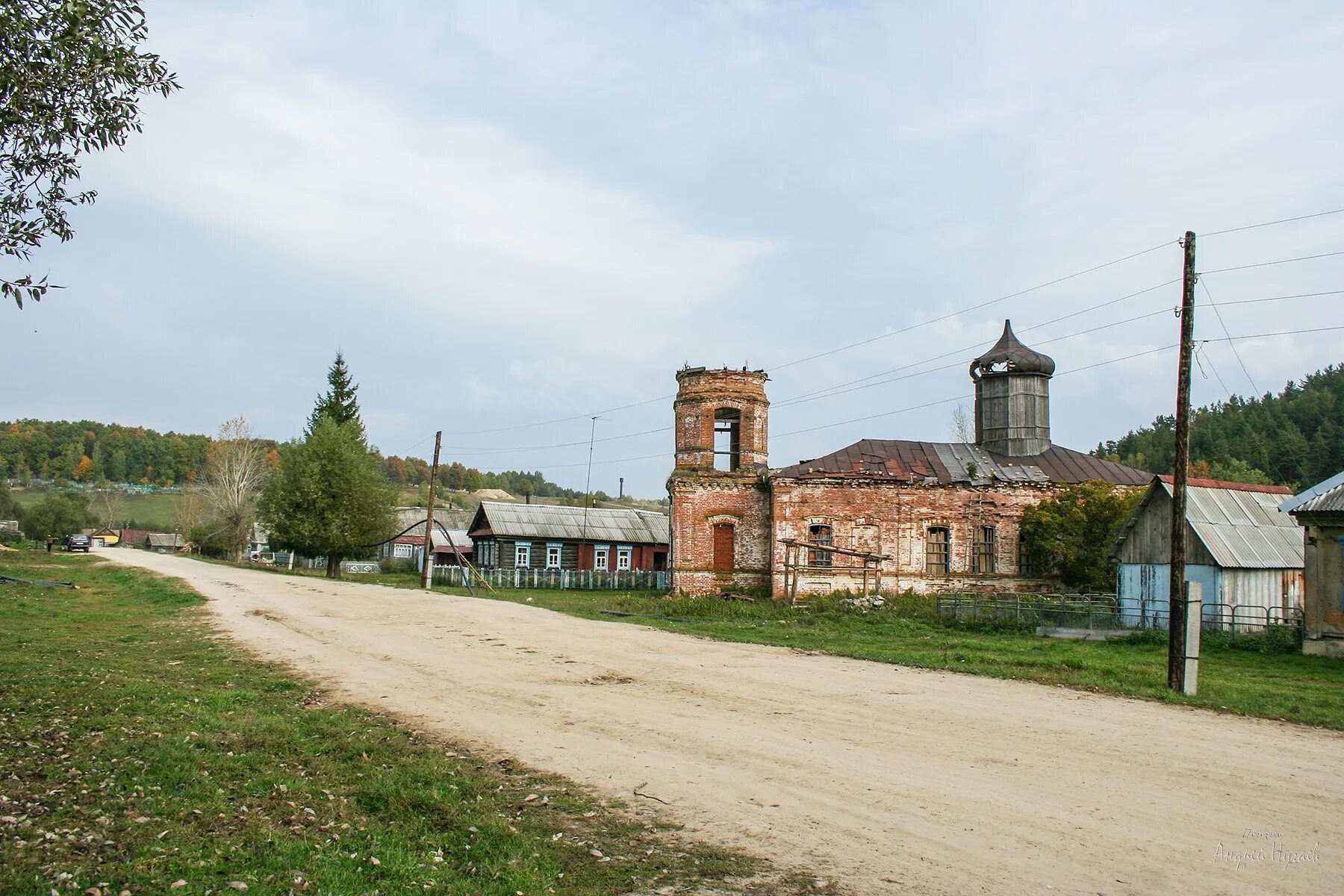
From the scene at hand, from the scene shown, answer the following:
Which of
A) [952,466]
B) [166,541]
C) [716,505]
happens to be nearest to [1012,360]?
[952,466]

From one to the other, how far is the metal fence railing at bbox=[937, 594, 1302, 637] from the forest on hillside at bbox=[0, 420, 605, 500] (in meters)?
108

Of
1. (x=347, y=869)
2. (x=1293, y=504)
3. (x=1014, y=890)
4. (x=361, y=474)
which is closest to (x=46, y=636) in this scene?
(x=347, y=869)

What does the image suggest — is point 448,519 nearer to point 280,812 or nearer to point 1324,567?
point 1324,567

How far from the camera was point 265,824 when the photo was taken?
6602mm

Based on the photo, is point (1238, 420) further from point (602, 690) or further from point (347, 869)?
point (347, 869)

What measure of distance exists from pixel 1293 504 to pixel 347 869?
21.2 metres

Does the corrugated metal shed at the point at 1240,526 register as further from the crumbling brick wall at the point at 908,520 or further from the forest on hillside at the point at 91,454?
the forest on hillside at the point at 91,454

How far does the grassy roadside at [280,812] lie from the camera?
5.65 m

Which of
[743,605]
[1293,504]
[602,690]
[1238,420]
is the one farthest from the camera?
[1238,420]

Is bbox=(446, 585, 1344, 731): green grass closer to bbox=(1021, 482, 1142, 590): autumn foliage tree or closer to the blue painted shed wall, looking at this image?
the blue painted shed wall

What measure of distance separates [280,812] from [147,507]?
14094 cm

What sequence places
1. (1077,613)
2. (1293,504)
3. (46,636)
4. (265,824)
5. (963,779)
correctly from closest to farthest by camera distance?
(265,824), (963,779), (46,636), (1293,504), (1077,613)

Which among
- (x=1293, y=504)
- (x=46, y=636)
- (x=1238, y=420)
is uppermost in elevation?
(x=1238, y=420)

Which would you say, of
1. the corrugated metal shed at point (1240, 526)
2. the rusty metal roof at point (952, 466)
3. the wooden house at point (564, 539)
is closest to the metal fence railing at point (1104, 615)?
the corrugated metal shed at point (1240, 526)
